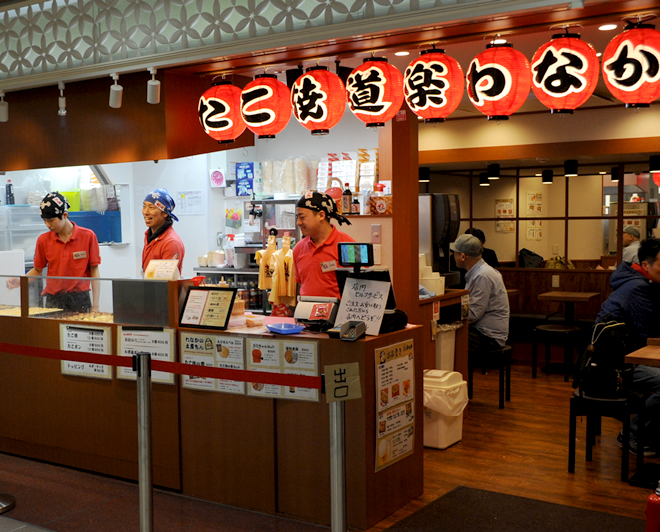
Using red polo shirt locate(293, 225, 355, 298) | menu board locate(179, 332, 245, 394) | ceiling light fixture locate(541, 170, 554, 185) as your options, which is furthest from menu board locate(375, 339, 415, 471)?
ceiling light fixture locate(541, 170, 554, 185)

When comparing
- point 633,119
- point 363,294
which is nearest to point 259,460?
point 363,294

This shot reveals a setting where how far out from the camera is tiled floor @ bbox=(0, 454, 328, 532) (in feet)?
12.3

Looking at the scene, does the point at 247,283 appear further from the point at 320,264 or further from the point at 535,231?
the point at 535,231

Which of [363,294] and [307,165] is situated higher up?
[307,165]

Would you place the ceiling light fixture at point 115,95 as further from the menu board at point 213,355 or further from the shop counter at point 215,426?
the menu board at point 213,355

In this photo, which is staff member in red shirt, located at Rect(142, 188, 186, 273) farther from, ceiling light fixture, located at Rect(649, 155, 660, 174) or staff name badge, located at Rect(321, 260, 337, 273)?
ceiling light fixture, located at Rect(649, 155, 660, 174)

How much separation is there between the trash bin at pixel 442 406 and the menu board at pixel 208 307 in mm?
1694

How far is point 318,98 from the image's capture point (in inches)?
187

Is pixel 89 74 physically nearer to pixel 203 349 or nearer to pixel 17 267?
pixel 203 349

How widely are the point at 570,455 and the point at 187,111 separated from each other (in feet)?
11.9

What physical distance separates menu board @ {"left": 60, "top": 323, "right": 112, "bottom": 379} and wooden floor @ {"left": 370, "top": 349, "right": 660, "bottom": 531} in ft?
6.54

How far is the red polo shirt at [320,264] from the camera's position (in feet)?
16.4

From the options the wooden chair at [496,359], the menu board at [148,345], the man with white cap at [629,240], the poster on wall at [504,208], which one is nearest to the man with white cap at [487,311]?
the wooden chair at [496,359]

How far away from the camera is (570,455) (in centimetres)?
459
